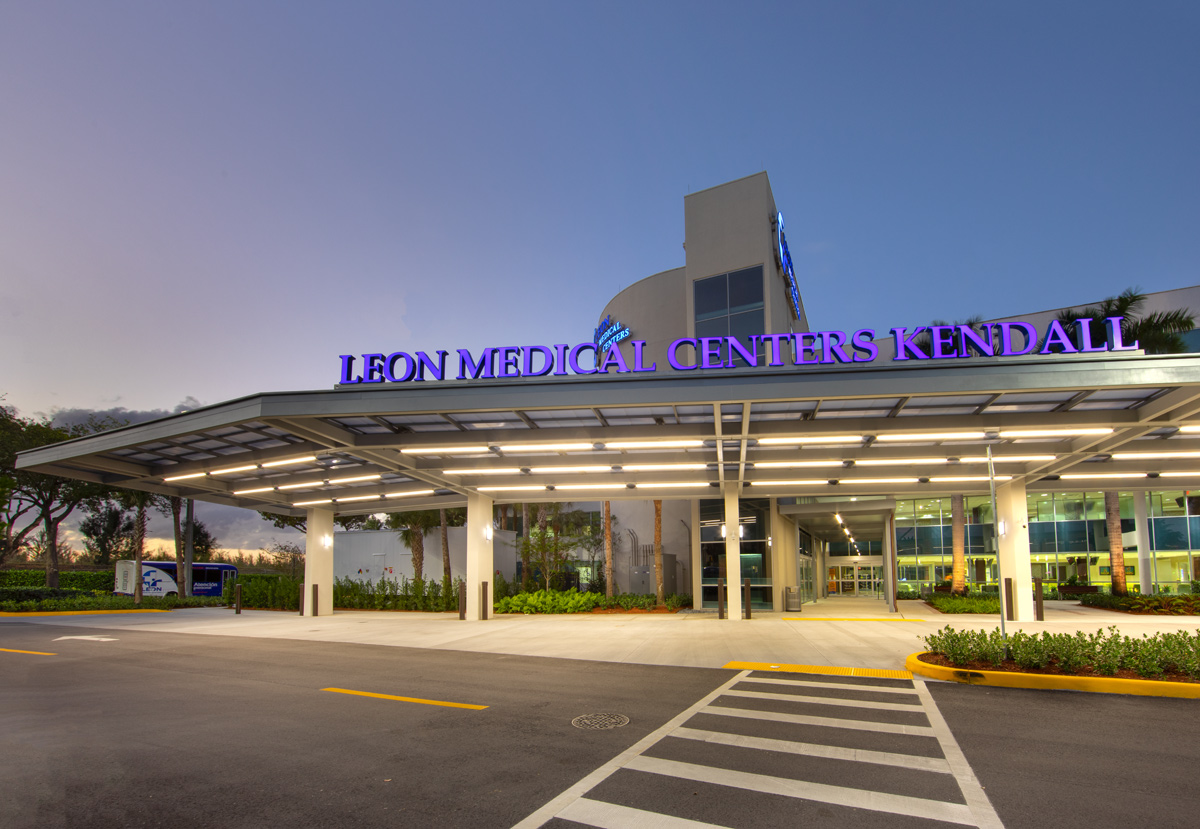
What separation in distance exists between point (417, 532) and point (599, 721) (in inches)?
1095

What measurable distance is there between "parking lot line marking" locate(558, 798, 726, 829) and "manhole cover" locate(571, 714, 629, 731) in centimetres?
272

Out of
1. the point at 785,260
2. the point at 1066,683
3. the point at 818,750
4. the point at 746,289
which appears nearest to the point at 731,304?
the point at 746,289

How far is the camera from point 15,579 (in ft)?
146

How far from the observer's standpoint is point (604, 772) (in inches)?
255

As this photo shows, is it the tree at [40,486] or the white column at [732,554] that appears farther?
the tree at [40,486]

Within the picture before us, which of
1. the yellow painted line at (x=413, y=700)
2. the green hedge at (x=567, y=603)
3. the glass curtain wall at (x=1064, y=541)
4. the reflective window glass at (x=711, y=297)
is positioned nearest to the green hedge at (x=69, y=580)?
the green hedge at (x=567, y=603)

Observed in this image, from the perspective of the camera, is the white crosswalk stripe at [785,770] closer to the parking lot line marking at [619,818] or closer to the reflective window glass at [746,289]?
the parking lot line marking at [619,818]

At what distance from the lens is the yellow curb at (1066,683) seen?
32.4 feet

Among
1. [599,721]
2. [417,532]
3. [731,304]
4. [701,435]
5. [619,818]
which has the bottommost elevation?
[599,721]

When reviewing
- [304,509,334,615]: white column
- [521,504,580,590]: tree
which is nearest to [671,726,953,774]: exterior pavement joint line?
[521,504,580,590]: tree

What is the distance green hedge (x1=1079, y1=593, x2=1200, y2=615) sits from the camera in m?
24.5

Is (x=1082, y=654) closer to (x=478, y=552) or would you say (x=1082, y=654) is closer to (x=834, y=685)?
(x=834, y=685)

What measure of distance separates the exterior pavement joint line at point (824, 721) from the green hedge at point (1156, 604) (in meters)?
23.9

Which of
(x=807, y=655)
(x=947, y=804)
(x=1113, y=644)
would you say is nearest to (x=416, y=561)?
(x=807, y=655)
